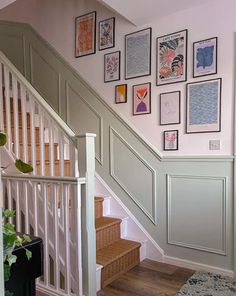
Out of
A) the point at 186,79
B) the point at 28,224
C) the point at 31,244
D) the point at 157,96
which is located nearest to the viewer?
the point at 31,244

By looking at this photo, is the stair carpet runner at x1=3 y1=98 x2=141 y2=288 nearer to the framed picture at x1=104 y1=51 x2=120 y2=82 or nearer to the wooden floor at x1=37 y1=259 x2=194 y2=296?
the wooden floor at x1=37 y1=259 x2=194 y2=296

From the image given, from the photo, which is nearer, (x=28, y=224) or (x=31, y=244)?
(x=31, y=244)

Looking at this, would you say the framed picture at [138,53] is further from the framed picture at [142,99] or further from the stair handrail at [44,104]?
the stair handrail at [44,104]

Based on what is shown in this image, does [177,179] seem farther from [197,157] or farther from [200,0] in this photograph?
[200,0]

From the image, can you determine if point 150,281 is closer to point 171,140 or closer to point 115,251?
point 115,251

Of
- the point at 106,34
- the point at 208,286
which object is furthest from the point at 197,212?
the point at 106,34

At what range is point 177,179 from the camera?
2686mm

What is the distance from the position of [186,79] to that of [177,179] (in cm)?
100

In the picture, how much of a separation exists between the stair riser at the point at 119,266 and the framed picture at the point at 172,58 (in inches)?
69.8

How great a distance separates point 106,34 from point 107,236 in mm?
2264

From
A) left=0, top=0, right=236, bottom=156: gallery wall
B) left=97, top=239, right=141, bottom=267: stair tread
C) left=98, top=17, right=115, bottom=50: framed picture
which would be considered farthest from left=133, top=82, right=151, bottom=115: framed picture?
left=97, top=239, right=141, bottom=267: stair tread

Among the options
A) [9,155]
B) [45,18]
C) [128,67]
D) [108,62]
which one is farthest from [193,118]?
[45,18]


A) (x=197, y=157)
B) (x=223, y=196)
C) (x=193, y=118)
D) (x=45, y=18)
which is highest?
(x=45, y=18)

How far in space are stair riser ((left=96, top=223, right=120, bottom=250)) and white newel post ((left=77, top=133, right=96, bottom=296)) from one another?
0.64 m
